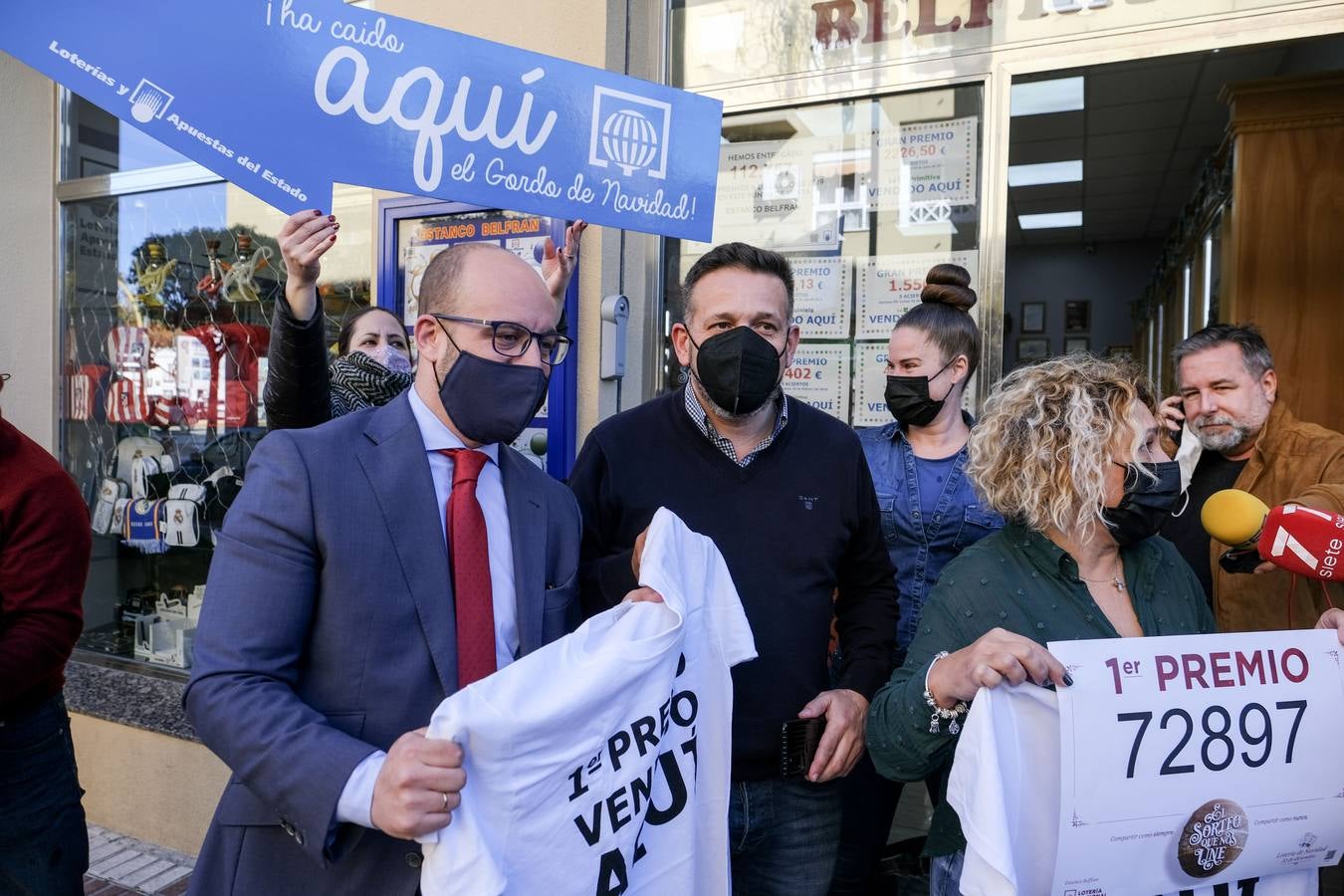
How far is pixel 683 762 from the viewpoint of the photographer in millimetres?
1617

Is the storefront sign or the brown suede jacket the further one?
the storefront sign

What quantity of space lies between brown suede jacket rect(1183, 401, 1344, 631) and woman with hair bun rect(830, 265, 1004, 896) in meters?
0.73

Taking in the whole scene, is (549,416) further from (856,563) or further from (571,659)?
(571,659)

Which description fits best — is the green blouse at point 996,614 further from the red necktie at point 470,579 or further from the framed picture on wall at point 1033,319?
the framed picture on wall at point 1033,319

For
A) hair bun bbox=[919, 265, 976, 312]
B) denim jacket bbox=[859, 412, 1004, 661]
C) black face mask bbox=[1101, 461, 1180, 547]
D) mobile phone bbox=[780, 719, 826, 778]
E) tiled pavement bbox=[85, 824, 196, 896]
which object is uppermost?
hair bun bbox=[919, 265, 976, 312]

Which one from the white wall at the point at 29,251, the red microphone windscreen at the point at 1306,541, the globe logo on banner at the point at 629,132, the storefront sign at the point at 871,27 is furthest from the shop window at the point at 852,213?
the white wall at the point at 29,251

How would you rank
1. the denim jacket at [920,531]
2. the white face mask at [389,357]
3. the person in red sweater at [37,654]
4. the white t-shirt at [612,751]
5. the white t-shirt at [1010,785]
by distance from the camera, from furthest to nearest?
the white face mask at [389,357] → the denim jacket at [920,531] → the person in red sweater at [37,654] → the white t-shirt at [1010,785] → the white t-shirt at [612,751]

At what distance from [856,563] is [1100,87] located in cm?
614

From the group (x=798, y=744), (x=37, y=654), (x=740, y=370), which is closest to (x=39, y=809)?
(x=37, y=654)

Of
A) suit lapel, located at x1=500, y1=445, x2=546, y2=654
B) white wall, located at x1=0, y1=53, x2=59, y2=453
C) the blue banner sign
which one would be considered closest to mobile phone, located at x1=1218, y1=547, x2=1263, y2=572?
the blue banner sign

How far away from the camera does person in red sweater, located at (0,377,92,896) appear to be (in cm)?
222

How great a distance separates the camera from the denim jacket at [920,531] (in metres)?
2.63

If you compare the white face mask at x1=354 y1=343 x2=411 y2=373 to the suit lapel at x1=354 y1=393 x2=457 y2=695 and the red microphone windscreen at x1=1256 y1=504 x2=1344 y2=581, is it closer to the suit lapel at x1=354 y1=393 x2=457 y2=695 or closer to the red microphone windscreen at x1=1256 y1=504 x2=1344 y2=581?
the suit lapel at x1=354 y1=393 x2=457 y2=695

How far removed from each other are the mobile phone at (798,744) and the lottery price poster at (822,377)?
1958 millimetres
